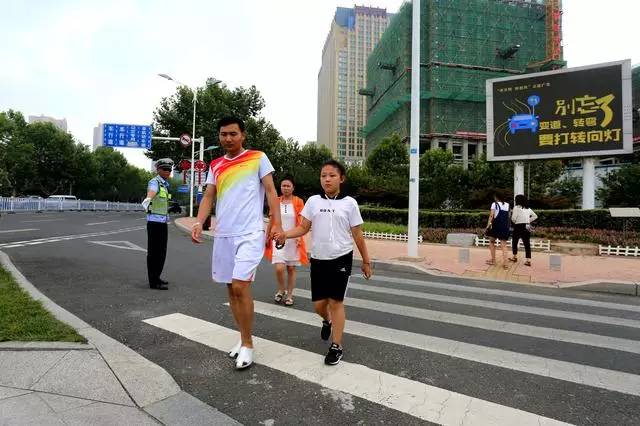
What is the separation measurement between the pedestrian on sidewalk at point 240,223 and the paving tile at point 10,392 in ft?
4.46

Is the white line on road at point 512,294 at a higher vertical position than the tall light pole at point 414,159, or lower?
lower

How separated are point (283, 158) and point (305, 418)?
131 ft

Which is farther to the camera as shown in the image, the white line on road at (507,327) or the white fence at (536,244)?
the white fence at (536,244)

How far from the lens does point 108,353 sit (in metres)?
3.26

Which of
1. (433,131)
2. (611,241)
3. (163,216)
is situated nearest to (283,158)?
(433,131)

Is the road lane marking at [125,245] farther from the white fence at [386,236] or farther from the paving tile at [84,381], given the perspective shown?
the white fence at [386,236]

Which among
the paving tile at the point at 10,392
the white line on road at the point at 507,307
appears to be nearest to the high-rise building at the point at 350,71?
the white line on road at the point at 507,307

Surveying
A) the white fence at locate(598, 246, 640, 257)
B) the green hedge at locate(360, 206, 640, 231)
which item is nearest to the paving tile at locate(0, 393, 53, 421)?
the white fence at locate(598, 246, 640, 257)

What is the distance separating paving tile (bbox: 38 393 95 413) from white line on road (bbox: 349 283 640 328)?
4.53m

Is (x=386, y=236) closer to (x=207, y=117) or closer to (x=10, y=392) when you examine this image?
(x=10, y=392)

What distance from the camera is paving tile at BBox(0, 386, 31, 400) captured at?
2555mm

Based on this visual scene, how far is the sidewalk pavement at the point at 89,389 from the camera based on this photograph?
7.88 feet

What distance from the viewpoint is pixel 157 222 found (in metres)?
6.26

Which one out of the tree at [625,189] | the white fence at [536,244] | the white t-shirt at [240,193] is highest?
the tree at [625,189]
